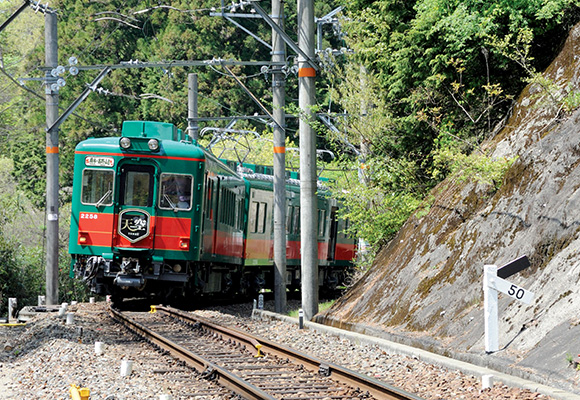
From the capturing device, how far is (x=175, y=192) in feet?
62.2

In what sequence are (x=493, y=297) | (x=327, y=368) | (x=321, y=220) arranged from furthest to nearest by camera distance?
1. (x=321, y=220)
2. (x=327, y=368)
3. (x=493, y=297)

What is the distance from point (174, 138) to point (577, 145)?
10.3 meters

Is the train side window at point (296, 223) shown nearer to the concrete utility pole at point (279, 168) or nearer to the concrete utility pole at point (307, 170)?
the concrete utility pole at point (279, 168)

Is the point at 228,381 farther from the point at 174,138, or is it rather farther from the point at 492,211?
the point at 174,138

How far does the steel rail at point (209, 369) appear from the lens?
8.70 meters

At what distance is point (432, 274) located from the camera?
43.5 ft

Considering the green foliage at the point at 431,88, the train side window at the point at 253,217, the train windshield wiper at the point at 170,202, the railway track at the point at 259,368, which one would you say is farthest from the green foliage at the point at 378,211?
the train side window at the point at 253,217

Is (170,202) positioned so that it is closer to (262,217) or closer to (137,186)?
(137,186)

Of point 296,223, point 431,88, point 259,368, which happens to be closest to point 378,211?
point 431,88

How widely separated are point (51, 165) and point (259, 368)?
12.1 meters

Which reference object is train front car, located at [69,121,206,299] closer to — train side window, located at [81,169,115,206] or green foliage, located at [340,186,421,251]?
train side window, located at [81,169,115,206]

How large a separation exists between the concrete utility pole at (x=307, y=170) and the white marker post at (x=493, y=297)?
7.75 metres

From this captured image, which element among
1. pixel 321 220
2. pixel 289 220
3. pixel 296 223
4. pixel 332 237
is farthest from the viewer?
pixel 332 237

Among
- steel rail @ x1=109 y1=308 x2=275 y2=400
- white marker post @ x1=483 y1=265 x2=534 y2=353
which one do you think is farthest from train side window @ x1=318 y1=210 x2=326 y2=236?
white marker post @ x1=483 y1=265 x2=534 y2=353
